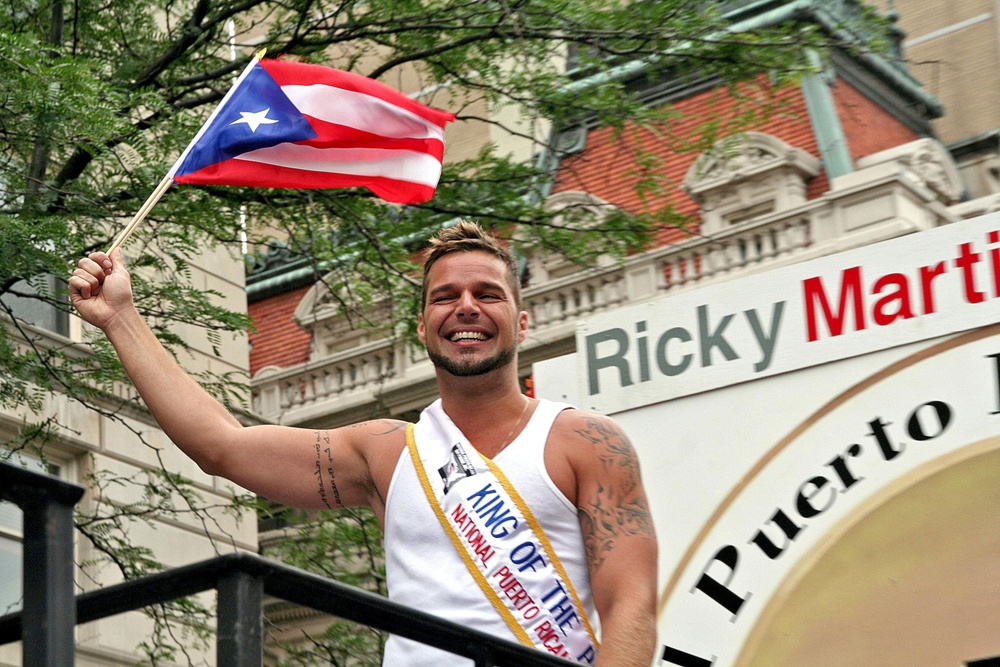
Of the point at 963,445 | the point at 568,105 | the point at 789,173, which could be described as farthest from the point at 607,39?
the point at 789,173

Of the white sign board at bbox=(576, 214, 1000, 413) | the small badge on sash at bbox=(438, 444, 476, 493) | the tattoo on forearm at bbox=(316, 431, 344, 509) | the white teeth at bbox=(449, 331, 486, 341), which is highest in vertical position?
the white sign board at bbox=(576, 214, 1000, 413)

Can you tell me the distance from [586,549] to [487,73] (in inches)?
285

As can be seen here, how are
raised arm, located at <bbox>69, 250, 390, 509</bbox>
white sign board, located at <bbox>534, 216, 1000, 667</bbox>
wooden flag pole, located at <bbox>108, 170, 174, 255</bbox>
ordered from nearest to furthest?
raised arm, located at <bbox>69, 250, 390, 509</bbox> < wooden flag pole, located at <bbox>108, 170, 174, 255</bbox> < white sign board, located at <bbox>534, 216, 1000, 667</bbox>

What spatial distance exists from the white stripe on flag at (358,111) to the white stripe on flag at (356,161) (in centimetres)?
8

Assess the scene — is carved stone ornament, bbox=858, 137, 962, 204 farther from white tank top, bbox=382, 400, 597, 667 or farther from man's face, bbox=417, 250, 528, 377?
white tank top, bbox=382, 400, 597, 667

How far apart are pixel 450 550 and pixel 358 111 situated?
290cm

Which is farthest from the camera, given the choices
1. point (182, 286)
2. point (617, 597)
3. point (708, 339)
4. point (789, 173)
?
point (789, 173)

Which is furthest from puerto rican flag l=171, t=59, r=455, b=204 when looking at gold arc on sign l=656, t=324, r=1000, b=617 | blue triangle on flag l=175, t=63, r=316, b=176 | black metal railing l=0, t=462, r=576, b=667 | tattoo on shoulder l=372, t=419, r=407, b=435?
black metal railing l=0, t=462, r=576, b=667

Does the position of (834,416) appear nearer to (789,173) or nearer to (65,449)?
(65,449)

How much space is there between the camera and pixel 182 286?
10.1 m

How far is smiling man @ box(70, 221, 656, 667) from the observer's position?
341 cm

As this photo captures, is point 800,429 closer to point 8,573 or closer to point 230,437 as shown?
point 230,437

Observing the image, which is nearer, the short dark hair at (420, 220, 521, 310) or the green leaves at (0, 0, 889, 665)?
the short dark hair at (420, 220, 521, 310)

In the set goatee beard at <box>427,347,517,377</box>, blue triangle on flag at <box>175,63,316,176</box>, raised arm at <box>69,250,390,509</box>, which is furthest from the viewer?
blue triangle on flag at <box>175,63,316,176</box>
